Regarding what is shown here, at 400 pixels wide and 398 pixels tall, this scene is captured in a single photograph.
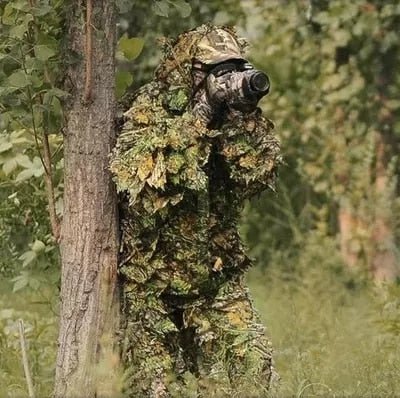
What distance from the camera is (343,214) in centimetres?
963

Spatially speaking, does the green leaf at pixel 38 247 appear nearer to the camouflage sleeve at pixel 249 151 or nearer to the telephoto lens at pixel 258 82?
the camouflage sleeve at pixel 249 151

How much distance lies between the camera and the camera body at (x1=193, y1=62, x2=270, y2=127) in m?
4.34

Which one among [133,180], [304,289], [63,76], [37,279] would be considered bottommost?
[304,289]

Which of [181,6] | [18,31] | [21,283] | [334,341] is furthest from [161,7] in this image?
[334,341]

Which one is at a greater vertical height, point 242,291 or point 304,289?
point 242,291

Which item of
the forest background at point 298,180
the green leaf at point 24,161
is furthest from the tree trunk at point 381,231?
the green leaf at point 24,161

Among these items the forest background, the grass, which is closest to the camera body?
the forest background

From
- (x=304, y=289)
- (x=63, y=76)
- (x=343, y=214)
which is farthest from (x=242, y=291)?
(x=343, y=214)

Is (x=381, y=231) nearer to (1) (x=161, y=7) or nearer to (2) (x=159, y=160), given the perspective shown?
(1) (x=161, y=7)

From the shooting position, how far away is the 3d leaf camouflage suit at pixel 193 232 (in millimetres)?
4477

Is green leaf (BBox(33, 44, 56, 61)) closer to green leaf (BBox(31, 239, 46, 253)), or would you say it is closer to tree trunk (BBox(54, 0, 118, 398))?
tree trunk (BBox(54, 0, 118, 398))

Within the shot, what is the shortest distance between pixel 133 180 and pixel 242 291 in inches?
25.9

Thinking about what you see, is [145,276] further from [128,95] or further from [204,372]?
[128,95]

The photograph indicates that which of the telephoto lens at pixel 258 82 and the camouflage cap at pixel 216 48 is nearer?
the telephoto lens at pixel 258 82
